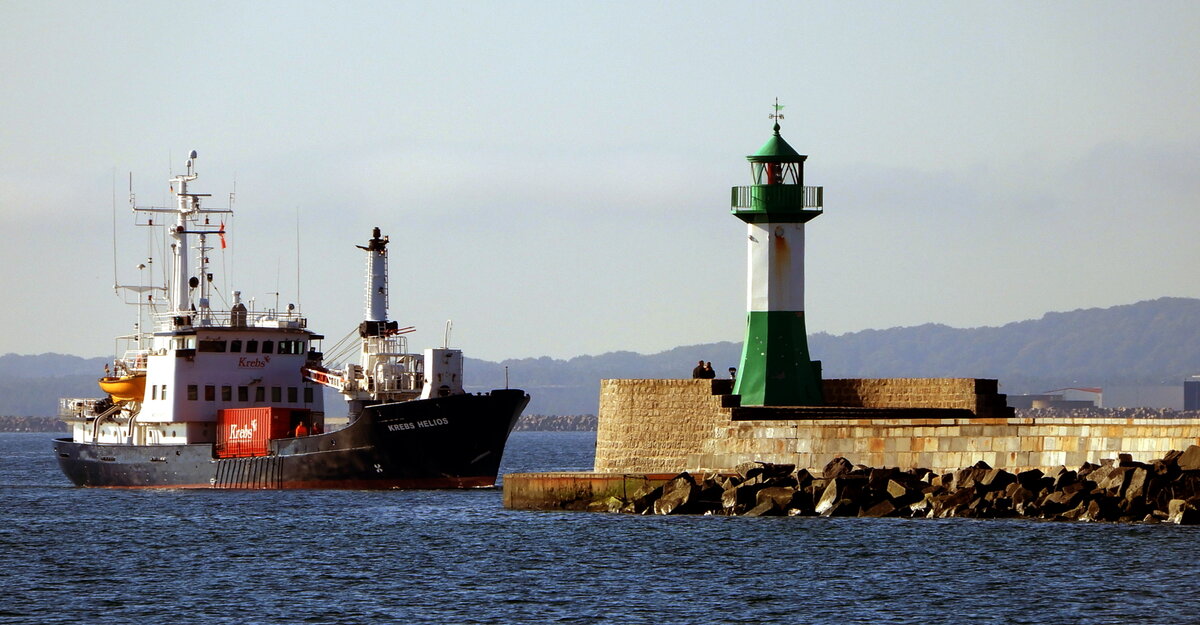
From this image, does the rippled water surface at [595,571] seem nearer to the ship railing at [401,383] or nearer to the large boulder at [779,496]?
the large boulder at [779,496]

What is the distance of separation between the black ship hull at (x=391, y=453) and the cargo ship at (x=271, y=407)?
33 millimetres

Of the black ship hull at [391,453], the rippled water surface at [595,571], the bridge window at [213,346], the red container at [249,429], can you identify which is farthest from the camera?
the bridge window at [213,346]

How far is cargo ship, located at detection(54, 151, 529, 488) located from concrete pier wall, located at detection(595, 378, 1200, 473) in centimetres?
935

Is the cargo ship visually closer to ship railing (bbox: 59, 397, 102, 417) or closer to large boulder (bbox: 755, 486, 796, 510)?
ship railing (bbox: 59, 397, 102, 417)

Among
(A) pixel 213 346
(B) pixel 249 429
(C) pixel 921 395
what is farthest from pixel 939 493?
(A) pixel 213 346

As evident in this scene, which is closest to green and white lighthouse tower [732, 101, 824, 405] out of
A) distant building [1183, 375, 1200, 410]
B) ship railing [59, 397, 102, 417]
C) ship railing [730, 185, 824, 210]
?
ship railing [730, 185, 824, 210]

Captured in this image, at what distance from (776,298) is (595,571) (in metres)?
10.1

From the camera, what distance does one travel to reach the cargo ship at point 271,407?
151 feet

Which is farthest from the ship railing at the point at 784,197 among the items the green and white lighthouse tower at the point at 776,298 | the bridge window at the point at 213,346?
Answer: the bridge window at the point at 213,346

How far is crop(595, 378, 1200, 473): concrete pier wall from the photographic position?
32750 millimetres

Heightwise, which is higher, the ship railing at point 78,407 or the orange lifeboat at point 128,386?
the orange lifeboat at point 128,386

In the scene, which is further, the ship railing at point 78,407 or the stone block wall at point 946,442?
the ship railing at point 78,407

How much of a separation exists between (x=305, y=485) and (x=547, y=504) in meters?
11.8

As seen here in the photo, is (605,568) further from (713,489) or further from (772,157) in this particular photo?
(772,157)
